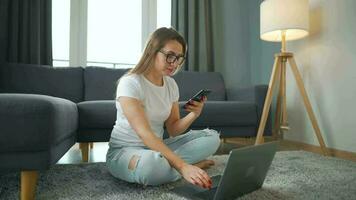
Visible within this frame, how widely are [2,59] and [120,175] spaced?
1.88 m

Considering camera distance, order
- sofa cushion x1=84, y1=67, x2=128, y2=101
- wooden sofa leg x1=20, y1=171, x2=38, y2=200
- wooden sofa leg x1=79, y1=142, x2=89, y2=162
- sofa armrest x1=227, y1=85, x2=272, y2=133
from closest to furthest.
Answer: wooden sofa leg x1=20, y1=171, x2=38, y2=200 → wooden sofa leg x1=79, y1=142, x2=89, y2=162 → sofa armrest x1=227, y1=85, x2=272, y2=133 → sofa cushion x1=84, y1=67, x2=128, y2=101

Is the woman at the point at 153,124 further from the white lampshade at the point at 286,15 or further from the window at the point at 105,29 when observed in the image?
the window at the point at 105,29

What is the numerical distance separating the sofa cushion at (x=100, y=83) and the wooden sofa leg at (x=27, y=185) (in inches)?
55.8

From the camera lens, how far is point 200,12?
9.70 feet

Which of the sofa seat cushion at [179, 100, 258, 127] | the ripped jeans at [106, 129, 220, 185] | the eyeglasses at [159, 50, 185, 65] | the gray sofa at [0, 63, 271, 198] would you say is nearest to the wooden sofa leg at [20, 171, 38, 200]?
the gray sofa at [0, 63, 271, 198]

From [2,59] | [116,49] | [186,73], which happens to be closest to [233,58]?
[186,73]

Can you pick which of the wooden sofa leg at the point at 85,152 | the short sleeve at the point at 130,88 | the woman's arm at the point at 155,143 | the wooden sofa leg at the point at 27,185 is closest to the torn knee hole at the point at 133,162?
the woman's arm at the point at 155,143

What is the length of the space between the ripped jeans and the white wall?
110 centimetres

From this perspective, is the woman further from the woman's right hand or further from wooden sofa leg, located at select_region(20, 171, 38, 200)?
wooden sofa leg, located at select_region(20, 171, 38, 200)

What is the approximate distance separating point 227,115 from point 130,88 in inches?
43.4

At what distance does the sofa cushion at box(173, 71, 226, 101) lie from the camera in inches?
100

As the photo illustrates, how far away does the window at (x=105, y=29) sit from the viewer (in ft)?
9.34

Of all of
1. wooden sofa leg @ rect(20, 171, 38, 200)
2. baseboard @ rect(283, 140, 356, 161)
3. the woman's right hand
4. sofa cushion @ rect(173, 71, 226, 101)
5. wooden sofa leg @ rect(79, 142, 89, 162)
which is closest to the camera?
the woman's right hand

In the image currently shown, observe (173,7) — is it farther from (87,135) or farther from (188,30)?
(87,135)
